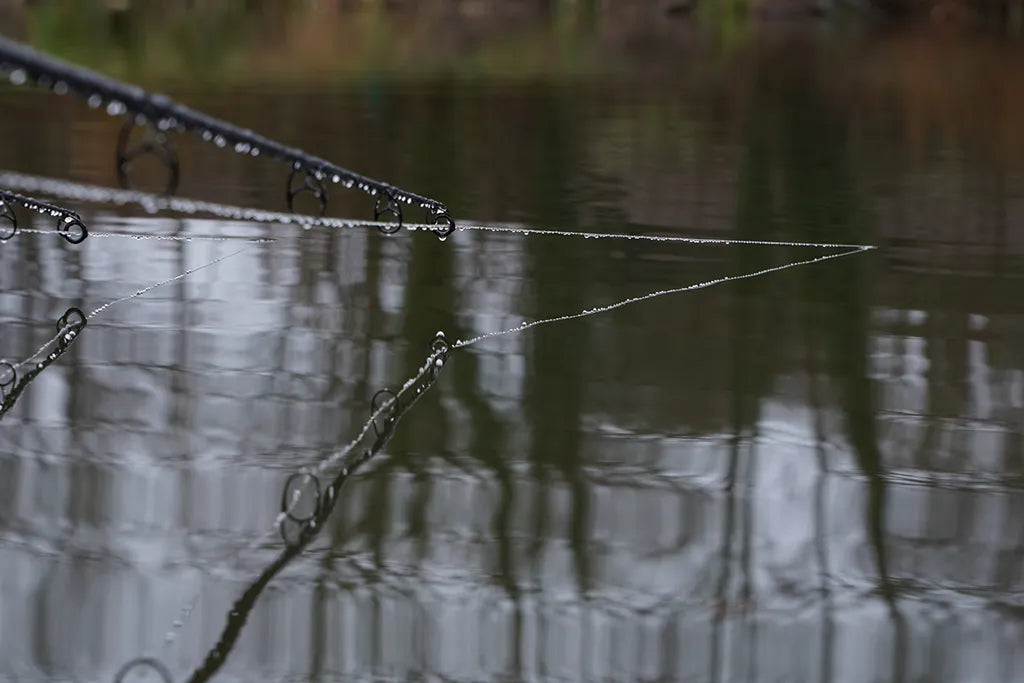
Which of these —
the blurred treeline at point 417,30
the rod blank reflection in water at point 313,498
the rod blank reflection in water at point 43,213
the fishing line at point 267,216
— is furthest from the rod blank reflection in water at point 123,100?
the blurred treeline at point 417,30

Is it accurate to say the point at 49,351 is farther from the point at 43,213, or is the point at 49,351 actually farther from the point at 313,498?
the point at 43,213

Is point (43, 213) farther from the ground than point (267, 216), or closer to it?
closer to it

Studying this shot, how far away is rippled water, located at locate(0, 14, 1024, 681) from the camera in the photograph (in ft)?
12.5

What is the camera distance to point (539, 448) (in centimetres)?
516

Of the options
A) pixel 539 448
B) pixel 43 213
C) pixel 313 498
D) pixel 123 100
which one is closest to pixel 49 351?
pixel 313 498

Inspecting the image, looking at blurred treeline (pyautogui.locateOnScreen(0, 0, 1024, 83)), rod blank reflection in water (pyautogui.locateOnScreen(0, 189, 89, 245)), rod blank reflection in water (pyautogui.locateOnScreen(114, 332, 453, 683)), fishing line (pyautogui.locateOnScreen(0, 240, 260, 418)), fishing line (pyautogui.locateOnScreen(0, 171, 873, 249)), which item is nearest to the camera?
rod blank reflection in water (pyautogui.locateOnScreen(114, 332, 453, 683))

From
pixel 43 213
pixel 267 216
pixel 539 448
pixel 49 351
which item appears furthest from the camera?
pixel 267 216

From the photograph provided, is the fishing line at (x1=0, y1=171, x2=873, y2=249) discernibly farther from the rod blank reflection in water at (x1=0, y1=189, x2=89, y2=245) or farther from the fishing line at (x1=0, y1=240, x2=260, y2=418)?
the fishing line at (x1=0, y1=240, x2=260, y2=418)

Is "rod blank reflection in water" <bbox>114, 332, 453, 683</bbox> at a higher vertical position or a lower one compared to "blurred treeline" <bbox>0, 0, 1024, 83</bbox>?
lower

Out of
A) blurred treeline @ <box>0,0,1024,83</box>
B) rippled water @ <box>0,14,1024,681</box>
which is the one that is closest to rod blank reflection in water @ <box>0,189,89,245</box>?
rippled water @ <box>0,14,1024,681</box>

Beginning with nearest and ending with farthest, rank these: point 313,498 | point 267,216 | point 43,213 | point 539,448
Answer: point 313,498, point 539,448, point 43,213, point 267,216

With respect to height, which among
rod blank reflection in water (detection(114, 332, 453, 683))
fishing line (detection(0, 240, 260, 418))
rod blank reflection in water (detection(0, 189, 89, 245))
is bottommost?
rod blank reflection in water (detection(114, 332, 453, 683))

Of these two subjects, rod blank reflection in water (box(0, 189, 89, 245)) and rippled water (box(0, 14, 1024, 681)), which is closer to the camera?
rippled water (box(0, 14, 1024, 681))

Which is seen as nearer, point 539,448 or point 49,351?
point 539,448
